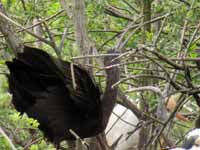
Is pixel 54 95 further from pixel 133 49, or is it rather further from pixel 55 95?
pixel 133 49

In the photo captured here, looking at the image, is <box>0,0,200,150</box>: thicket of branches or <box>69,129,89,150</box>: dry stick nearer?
<box>0,0,200,150</box>: thicket of branches

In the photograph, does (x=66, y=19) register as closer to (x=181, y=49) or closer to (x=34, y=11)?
(x=34, y=11)

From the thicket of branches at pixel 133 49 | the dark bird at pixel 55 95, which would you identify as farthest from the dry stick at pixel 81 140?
the thicket of branches at pixel 133 49

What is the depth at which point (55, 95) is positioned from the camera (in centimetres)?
264

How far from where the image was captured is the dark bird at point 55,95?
253cm

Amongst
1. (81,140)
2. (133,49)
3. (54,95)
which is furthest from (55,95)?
(133,49)

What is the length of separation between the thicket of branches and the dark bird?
0.08m

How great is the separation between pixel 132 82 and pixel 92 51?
2.66 feet

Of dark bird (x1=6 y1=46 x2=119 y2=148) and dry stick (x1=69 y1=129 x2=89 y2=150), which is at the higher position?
dark bird (x1=6 y1=46 x2=119 y2=148)

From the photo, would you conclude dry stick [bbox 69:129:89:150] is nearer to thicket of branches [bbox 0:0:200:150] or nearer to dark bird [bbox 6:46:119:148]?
dark bird [bbox 6:46:119:148]

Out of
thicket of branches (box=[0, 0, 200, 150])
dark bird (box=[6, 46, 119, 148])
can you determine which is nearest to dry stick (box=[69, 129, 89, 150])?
dark bird (box=[6, 46, 119, 148])

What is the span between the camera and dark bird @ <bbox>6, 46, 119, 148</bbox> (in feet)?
8.29

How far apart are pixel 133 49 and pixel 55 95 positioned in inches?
19.3

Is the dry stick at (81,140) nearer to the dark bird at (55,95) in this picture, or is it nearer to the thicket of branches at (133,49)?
the dark bird at (55,95)
